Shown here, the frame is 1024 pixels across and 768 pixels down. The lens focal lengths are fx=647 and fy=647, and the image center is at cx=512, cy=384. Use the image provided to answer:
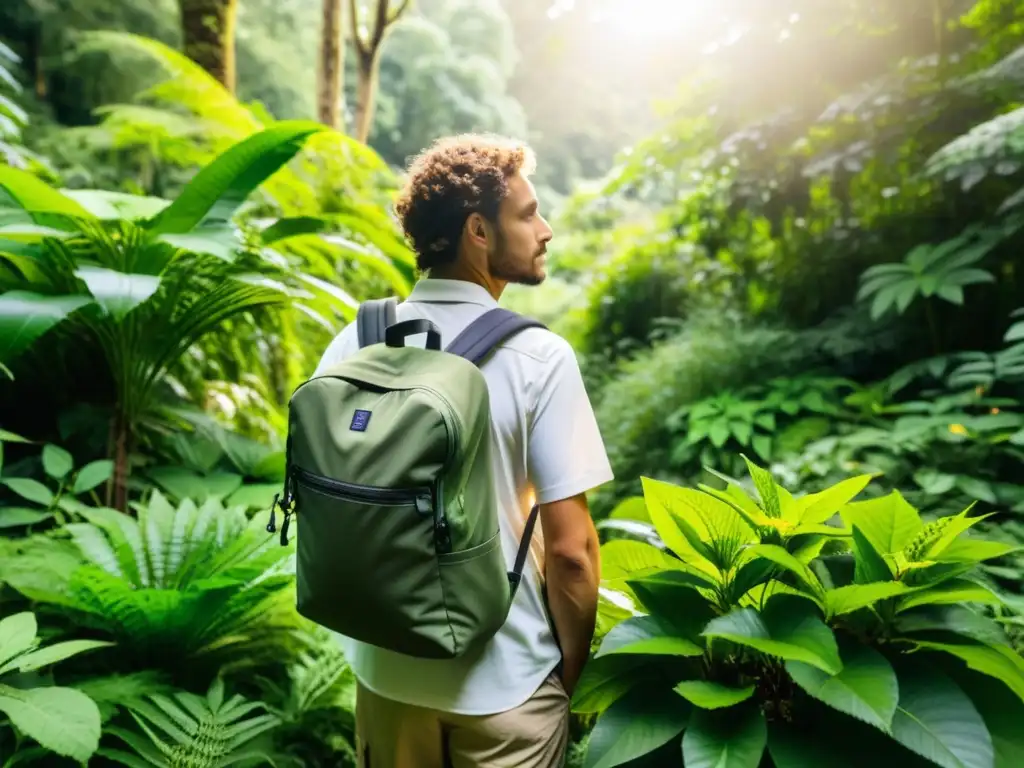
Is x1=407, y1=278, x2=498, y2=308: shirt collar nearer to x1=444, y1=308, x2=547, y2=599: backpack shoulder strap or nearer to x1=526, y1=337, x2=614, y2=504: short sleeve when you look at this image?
x1=444, y1=308, x2=547, y2=599: backpack shoulder strap

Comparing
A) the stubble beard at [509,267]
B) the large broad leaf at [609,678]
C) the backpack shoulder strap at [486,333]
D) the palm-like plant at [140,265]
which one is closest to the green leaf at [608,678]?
the large broad leaf at [609,678]

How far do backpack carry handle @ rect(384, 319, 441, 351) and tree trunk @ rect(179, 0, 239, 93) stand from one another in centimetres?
378

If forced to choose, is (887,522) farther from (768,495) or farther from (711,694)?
(711,694)

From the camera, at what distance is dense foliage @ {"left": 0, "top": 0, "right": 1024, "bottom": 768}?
3.38 ft

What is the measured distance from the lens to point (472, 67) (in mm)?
11234

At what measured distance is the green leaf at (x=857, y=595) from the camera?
36.9 inches

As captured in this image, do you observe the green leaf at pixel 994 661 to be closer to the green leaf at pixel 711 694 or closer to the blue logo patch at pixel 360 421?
the green leaf at pixel 711 694

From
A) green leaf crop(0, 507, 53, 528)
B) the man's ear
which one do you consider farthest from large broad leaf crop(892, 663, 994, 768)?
green leaf crop(0, 507, 53, 528)

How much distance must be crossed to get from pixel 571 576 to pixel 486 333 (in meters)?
0.43

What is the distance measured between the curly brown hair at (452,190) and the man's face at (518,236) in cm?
2

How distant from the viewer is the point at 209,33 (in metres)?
3.89

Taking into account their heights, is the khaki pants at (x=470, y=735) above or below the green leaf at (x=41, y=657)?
above

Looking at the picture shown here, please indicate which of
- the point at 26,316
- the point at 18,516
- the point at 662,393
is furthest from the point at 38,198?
the point at 662,393

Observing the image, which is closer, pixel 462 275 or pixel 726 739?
pixel 726 739
